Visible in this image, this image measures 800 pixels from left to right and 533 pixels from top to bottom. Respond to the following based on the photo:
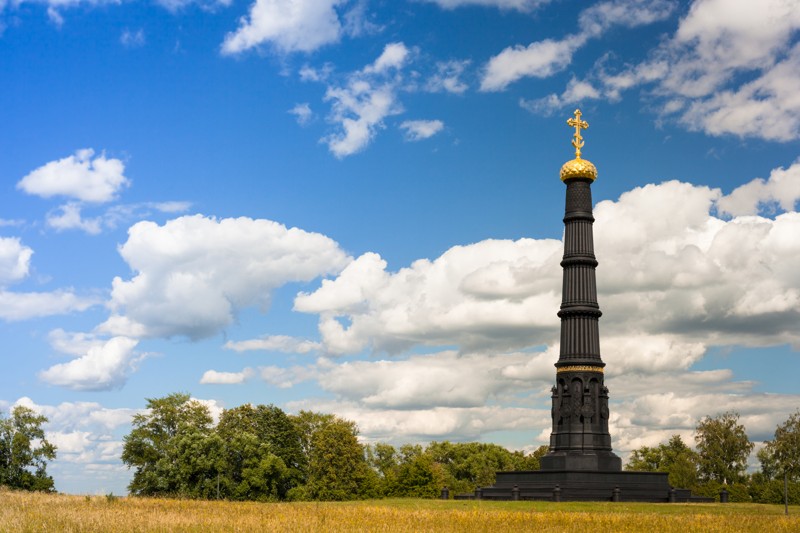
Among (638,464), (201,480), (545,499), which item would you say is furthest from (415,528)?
(638,464)

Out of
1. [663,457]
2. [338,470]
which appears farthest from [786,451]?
[338,470]

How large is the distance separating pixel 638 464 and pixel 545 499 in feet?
152

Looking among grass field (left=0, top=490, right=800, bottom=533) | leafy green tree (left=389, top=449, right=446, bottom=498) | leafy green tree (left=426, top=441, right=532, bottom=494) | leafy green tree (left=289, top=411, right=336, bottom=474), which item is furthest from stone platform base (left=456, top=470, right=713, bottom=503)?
leafy green tree (left=426, top=441, right=532, bottom=494)

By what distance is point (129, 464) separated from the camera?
72625 millimetres

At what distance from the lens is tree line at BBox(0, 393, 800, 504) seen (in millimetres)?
63312

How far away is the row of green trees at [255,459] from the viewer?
63.3m

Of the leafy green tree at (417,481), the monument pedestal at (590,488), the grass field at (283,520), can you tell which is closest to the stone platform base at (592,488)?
the monument pedestal at (590,488)

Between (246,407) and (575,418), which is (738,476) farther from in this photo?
(246,407)

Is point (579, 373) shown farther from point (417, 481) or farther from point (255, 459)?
point (255, 459)

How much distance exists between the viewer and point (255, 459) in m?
66.9

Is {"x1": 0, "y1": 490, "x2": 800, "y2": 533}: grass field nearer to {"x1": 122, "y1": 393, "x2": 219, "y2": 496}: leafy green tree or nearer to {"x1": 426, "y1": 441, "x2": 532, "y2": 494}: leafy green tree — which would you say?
{"x1": 122, "y1": 393, "x2": 219, "y2": 496}: leafy green tree

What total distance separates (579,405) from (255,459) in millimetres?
28186

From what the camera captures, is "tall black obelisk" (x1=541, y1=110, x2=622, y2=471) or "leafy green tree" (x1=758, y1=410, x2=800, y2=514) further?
"leafy green tree" (x1=758, y1=410, x2=800, y2=514)

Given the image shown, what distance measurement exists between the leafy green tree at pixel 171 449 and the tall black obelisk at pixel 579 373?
27019 mm
